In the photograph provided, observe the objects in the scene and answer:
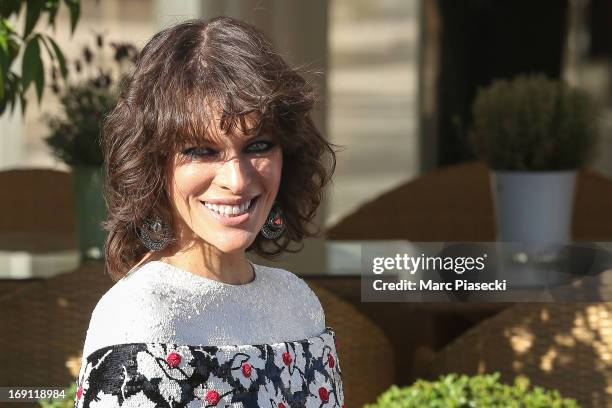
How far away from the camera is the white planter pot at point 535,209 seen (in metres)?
3.45

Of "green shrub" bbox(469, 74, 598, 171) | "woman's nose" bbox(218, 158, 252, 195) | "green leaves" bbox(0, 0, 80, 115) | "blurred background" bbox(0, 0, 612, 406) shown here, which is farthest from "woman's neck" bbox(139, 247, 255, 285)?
"green shrub" bbox(469, 74, 598, 171)

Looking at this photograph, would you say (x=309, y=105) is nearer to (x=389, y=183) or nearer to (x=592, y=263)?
(x=592, y=263)

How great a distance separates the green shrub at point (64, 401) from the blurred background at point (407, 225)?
58 mm

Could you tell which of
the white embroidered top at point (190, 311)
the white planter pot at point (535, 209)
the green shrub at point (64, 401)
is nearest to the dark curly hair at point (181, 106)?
the white embroidered top at point (190, 311)

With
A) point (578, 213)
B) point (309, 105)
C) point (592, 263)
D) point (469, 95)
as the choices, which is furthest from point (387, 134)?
point (309, 105)

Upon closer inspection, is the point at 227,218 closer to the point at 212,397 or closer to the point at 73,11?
the point at 212,397

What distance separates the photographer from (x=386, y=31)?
15.4 metres

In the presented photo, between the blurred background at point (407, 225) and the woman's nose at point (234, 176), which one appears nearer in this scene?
the woman's nose at point (234, 176)

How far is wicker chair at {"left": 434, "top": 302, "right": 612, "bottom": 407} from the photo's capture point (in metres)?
3.17

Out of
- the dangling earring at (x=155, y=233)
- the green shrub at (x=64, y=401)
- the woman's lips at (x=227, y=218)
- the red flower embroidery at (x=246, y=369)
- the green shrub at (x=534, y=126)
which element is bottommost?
the green shrub at (x=64, y=401)

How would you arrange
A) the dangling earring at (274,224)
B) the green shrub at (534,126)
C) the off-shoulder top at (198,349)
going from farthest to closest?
the green shrub at (534,126) → the dangling earring at (274,224) → the off-shoulder top at (198,349)

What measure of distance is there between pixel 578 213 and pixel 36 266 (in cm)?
195

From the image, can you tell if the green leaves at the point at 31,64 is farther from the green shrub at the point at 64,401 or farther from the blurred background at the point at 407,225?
the green shrub at the point at 64,401

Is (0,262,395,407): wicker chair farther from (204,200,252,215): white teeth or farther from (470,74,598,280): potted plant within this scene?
(204,200,252,215): white teeth
